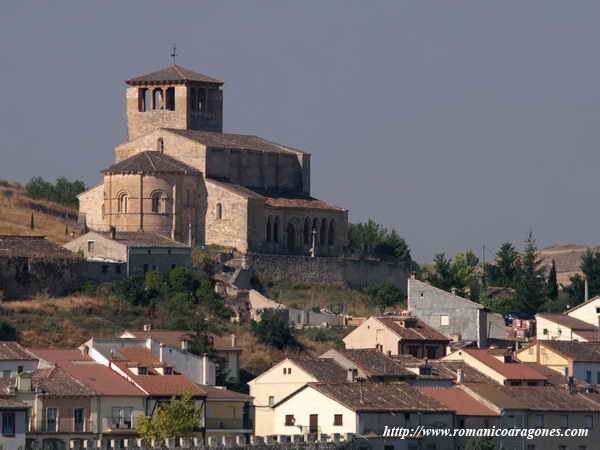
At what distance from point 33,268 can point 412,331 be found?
707 inches

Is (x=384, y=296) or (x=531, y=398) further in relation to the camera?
(x=384, y=296)

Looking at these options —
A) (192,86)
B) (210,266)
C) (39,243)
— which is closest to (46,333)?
(39,243)

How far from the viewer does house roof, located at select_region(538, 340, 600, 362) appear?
111000mm

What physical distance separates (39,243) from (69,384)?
2682 cm

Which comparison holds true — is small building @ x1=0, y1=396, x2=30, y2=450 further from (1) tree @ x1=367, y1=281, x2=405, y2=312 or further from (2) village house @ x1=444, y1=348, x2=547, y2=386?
(1) tree @ x1=367, y1=281, x2=405, y2=312

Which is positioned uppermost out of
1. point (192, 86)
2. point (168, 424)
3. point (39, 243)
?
point (192, 86)

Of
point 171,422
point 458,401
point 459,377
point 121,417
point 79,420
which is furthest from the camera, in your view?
point 459,377

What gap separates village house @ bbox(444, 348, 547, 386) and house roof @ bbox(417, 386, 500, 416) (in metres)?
4.17

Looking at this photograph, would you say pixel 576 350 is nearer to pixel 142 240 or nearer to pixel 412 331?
pixel 412 331

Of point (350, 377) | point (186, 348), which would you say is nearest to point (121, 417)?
point (350, 377)

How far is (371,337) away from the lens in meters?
114

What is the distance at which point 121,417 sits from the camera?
9081 centimetres

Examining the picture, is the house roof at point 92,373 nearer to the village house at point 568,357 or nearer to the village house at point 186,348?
the village house at point 186,348

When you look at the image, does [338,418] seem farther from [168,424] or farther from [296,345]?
[296,345]
